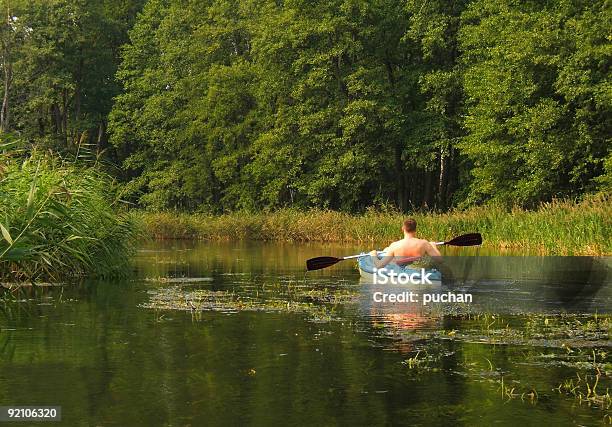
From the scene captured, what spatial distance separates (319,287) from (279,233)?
30709 millimetres

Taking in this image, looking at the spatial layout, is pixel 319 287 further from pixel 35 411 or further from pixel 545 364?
pixel 35 411

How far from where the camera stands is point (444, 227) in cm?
4209

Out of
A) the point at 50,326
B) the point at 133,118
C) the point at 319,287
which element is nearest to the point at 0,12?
the point at 133,118

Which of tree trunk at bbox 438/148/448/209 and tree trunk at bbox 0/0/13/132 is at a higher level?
tree trunk at bbox 0/0/13/132

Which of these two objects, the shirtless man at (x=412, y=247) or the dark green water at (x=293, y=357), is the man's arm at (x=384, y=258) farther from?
the dark green water at (x=293, y=357)

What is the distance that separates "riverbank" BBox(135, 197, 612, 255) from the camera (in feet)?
109

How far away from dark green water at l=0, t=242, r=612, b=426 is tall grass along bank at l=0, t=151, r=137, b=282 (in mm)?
1116

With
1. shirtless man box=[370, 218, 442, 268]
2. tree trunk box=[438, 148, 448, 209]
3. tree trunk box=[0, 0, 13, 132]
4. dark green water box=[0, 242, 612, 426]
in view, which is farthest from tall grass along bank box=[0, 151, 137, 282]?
tree trunk box=[0, 0, 13, 132]

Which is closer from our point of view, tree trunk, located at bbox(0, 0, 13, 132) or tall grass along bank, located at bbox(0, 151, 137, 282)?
tall grass along bank, located at bbox(0, 151, 137, 282)

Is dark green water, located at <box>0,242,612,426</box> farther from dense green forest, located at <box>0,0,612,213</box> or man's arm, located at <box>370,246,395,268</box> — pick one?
dense green forest, located at <box>0,0,612,213</box>

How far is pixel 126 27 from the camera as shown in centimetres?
8181

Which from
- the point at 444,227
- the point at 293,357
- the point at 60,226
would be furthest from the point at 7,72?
the point at 293,357

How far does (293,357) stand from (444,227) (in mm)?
29724

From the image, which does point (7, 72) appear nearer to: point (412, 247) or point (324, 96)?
point (324, 96)
